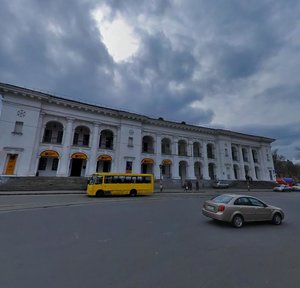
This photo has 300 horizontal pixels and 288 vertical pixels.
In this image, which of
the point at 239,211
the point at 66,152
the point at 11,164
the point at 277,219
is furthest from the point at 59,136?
the point at 277,219

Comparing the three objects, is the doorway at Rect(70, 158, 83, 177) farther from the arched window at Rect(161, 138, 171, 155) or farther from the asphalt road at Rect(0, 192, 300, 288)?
the asphalt road at Rect(0, 192, 300, 288)

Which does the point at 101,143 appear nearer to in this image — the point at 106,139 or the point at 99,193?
the point at 106,139

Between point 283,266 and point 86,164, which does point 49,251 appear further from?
point 86,164

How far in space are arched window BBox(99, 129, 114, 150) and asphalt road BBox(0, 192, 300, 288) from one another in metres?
26.6

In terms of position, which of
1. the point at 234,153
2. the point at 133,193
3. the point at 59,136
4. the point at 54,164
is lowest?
the point at 133,193

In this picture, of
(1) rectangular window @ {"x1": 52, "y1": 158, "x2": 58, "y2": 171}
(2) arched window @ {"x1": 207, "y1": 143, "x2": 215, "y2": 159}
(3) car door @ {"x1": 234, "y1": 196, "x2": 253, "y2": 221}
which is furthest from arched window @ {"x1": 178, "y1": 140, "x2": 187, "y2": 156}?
(3) car door @ {"x1": 234, "y1": 196, "x2": 253, "y2": 221}

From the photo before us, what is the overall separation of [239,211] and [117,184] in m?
13.4

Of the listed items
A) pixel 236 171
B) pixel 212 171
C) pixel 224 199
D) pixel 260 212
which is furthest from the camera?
pixel 236 171

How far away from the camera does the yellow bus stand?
18.1m

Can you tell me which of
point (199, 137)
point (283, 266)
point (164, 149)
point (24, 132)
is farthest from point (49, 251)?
point (199, 137)

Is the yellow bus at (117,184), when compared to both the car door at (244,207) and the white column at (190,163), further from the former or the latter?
the white column at (190,163)

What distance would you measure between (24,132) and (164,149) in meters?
25.3

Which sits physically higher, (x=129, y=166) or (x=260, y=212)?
(x=129, y=166)

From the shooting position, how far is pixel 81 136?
32.4 metres
